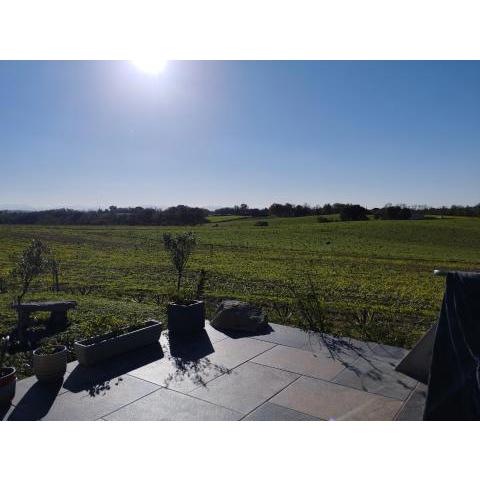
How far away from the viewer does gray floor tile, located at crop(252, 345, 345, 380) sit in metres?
6.58

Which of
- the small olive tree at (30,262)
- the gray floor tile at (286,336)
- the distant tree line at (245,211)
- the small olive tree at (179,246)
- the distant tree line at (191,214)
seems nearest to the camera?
the gray floor tile at (286,336)

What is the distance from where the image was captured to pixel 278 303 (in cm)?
1291

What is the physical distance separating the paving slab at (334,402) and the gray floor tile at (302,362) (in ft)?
1.40

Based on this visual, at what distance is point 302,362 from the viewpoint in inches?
275

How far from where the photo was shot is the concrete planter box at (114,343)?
22.1 feet

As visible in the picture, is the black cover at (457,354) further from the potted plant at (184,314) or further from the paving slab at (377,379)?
the potted plant at (184,314)

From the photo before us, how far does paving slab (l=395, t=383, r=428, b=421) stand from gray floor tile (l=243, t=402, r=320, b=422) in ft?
3.70

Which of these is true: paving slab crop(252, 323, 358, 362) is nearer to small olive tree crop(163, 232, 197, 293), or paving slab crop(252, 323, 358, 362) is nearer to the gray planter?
small olive tree crop(163, 232, 197, 293)

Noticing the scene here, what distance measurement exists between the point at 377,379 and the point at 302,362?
1.25 m

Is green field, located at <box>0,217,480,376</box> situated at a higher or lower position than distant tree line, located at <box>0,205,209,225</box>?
lower

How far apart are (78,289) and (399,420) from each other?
41.9 ft

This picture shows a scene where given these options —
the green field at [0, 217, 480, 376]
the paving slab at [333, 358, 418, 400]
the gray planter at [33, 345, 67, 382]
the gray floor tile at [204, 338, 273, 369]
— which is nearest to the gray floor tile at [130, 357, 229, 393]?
the gray floor tile at [204, 338, 273, 369]

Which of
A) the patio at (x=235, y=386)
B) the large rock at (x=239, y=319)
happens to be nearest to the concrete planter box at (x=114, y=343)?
the patio at (x=235, y=386)

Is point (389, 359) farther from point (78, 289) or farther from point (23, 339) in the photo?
point (78, 289)
